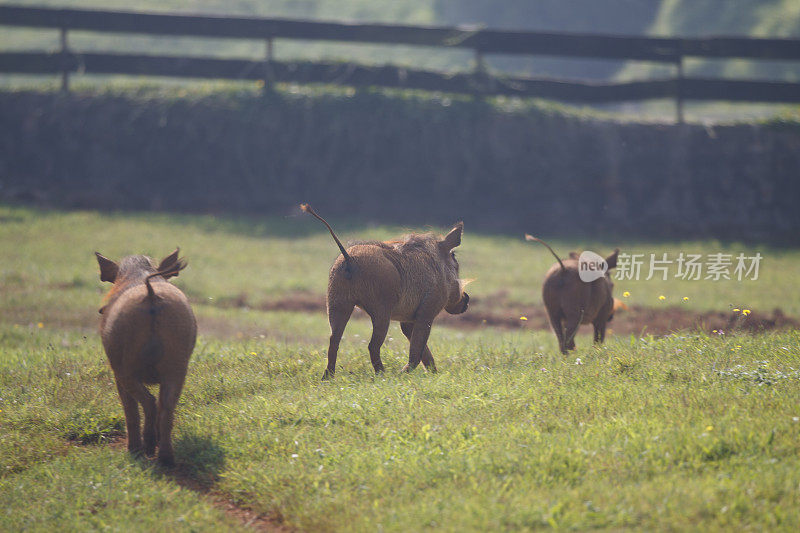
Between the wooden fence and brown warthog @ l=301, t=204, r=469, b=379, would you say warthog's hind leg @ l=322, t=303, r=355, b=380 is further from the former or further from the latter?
the wooden fence

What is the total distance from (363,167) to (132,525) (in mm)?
14211

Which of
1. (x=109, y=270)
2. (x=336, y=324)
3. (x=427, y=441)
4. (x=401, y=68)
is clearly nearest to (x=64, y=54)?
(x=401, y=68)

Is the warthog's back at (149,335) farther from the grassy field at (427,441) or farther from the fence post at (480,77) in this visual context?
the fence post at (480,77)

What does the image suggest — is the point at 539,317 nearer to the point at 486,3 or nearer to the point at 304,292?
the point at 304,292

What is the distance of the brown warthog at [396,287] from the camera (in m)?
Result: 6.37

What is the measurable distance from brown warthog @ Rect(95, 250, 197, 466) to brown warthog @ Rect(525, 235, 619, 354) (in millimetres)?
3815

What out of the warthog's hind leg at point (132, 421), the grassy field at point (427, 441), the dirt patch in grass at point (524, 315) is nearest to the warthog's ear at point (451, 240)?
the grassy field at point (427, 441)

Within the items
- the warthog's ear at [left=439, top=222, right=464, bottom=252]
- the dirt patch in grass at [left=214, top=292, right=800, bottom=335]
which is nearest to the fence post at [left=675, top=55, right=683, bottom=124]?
the dirt patch in grass at [left=214, top=292, right=800, bottom=335]

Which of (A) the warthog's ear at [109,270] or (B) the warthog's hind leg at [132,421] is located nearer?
(B) the warthog's hind leg at [132,421]

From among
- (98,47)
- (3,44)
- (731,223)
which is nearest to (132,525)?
(731,223)

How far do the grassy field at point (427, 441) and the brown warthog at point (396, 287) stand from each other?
1.16 feet

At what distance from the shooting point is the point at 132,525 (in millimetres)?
4273

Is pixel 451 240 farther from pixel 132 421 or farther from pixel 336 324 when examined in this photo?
pixel 132 421

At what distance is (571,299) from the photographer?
787 centimetres
